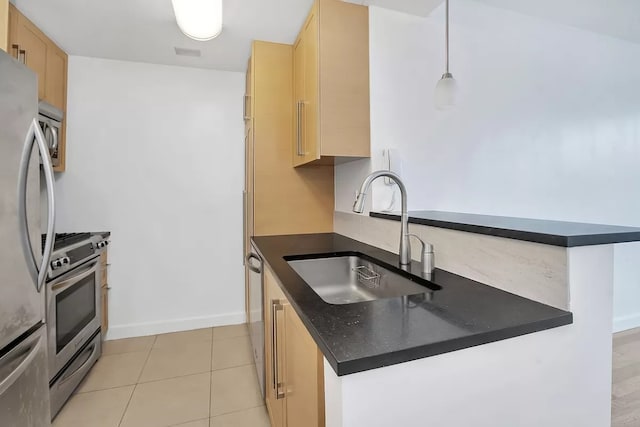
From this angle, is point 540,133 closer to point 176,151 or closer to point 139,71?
point 176,151

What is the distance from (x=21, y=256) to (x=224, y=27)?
5.82 ft

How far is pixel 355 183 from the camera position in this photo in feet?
6.27

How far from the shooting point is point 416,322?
0.72 m

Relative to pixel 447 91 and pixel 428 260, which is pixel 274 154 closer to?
pixel 447 91

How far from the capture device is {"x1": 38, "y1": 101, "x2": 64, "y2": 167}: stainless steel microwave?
2.02 metres

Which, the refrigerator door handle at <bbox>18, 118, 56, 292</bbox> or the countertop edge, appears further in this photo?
the refrigerator door handle at <bbox>18, 118, 56, 292</bbox>

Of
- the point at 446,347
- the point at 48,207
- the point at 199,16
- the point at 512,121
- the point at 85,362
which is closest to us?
the point at 446,347

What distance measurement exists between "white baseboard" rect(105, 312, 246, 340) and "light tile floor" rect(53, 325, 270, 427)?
0.24 feet

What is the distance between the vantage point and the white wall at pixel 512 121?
1.76 metres

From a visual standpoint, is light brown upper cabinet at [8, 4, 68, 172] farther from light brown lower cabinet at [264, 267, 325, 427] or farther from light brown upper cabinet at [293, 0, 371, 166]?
light brown lower cabinet at [264, 267, 325, 427]

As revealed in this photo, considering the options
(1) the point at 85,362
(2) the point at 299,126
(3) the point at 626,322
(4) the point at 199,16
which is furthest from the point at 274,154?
(3) the point at 626,322

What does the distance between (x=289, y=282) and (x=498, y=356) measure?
64 cm

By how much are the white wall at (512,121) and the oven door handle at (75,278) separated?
69.7 inches

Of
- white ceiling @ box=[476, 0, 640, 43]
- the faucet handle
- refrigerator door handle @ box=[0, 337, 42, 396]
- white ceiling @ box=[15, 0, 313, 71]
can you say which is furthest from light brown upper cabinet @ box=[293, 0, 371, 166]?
refrigerator door handle @ box=[0, 337, 42, 396]
